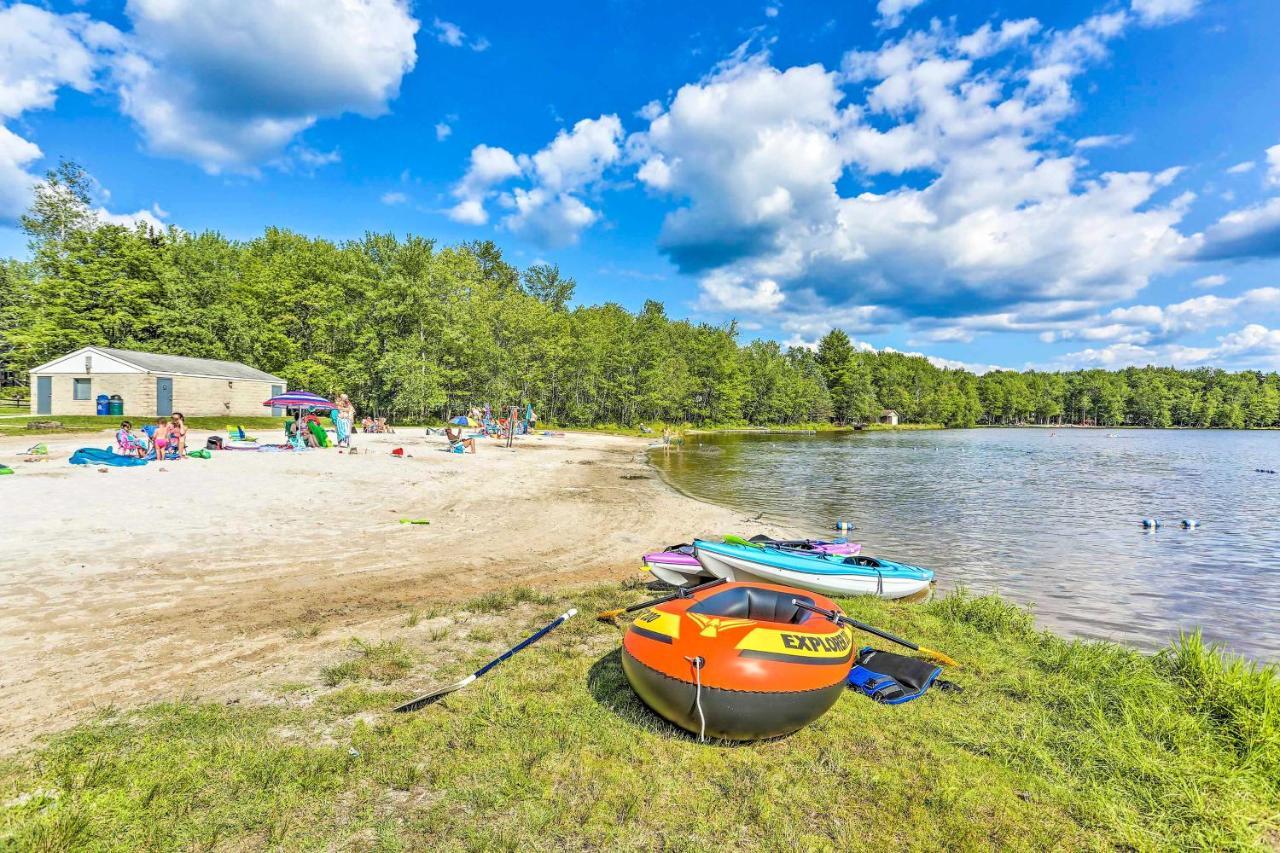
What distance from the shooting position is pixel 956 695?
19.0 feet

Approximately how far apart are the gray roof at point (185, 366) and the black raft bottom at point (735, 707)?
43.5 meters

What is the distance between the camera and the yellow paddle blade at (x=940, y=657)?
6.60m

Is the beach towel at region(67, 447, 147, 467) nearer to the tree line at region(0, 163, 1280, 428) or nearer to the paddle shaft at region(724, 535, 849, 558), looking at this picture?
the paddle shaft at region(724, 535, 849, 558)

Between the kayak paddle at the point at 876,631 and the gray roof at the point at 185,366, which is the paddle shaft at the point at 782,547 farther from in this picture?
the gray roof at the point at 185,366

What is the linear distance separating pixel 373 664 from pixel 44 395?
46.2 m

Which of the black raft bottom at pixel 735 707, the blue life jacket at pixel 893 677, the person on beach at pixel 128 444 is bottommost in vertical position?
the blue life jacket at pixel 893 677

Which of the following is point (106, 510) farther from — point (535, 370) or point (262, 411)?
point (535, 370)

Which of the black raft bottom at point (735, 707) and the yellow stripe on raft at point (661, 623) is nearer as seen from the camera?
the black raft bottom at point (735, 707)

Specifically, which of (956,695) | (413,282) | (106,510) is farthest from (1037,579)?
(413,282)

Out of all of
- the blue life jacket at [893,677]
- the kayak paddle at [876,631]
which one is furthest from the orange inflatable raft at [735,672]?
the blue life jacket at [893,677]

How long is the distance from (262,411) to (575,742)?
154 ft

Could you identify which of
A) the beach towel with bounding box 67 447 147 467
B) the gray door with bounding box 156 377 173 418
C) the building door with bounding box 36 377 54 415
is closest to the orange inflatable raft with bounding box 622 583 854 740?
the beach towel with bounding box 67 447 147 467

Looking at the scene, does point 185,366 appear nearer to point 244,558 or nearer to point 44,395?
point 44,395

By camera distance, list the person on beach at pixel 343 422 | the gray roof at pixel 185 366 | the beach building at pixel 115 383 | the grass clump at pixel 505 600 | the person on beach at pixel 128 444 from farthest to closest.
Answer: the gray roof at pixel 185 366, the beach building at pixel 115 383, the person on beach at pixel 343 422, the person on beach at pixel 128 444, the grass clump at pixel 505 600
